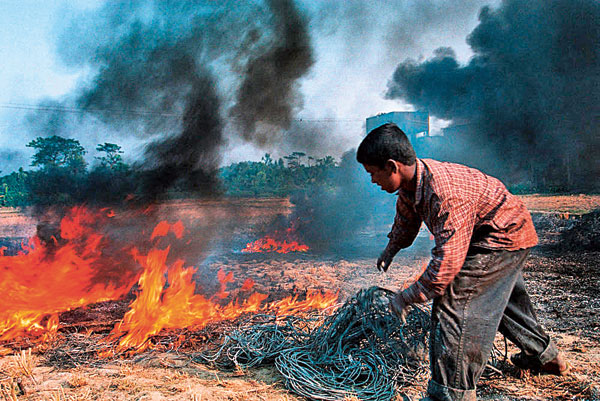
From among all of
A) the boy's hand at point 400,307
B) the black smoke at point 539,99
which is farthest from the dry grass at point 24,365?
the black smoke at point 539,99

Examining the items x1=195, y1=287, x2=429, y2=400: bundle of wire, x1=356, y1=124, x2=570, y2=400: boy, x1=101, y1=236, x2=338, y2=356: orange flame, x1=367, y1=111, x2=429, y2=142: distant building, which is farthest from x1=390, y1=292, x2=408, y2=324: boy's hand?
x1=367, y1=111, x2=429, y2=142: distant building

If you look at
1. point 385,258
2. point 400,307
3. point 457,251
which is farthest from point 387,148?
point 385,258

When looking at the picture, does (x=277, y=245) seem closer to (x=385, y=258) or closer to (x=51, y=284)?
(x=51, y=284)

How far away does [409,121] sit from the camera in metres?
19.2

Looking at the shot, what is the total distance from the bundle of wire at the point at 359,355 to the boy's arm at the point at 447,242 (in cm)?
78

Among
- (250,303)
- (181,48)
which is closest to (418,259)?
(250,303)

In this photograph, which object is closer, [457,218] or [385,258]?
[457,218]

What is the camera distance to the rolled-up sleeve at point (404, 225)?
2.90m

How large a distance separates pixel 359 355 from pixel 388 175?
1.65 meters

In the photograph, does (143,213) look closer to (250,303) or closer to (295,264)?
(295,264)

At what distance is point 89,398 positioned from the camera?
2.90m

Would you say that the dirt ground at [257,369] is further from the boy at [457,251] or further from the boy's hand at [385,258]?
the boy's hand at [385,258]

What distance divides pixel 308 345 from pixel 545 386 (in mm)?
1944

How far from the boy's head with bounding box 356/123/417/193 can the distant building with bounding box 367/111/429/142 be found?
55.5 feet
